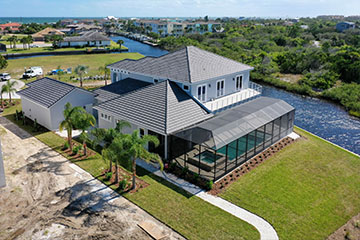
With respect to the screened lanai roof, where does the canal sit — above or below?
below

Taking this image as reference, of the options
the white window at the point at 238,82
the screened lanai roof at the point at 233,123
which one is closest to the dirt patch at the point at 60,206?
the screened lanai roof at the point at 233,123

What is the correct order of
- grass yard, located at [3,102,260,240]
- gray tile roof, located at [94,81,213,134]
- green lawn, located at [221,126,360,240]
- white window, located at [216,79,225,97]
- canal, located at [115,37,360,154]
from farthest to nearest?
canal, located at [115,37,360,154] < white window, located at [216,79,225,97] < gray tile roof, located at [94,81,213,134] < green lawn, located at [221,126,360,240] < grass yard, located at [3,102,260,240]

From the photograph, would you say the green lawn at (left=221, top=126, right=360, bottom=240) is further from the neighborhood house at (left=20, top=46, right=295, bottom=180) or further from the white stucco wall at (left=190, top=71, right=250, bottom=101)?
the white stucco wall at (left=190, top=71, right=250, bottom=101)

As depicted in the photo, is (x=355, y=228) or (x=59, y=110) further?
(x=59, y=110)

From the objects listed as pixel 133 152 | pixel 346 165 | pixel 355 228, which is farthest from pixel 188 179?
pixel 346 165

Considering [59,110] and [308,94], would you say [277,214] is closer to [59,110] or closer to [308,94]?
[59,110]

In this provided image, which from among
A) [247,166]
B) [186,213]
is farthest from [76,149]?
[247,166]

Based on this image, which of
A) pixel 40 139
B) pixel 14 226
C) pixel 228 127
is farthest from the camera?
pixel 40 139

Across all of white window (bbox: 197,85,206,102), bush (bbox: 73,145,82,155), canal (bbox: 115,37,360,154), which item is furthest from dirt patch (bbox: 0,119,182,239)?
canal (bbox: 115,37,360,154)
